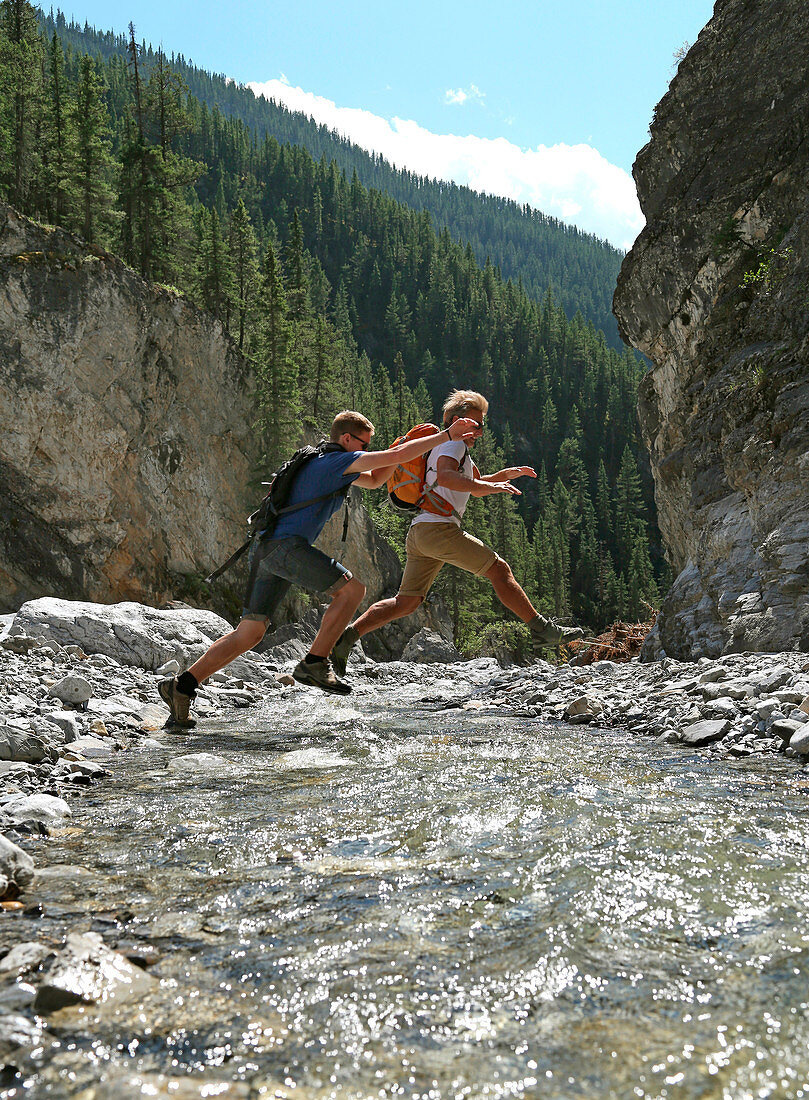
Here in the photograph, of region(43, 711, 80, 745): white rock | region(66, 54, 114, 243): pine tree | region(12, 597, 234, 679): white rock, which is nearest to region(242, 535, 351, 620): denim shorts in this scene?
region(43, 711, 80, 745): white rock

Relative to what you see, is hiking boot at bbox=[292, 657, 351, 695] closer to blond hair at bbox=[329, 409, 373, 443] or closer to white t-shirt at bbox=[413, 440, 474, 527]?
white t-shirt at bbox=[413, 440, 474, 527]

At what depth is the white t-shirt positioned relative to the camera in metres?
6.97

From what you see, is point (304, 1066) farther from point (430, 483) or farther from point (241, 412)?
point (241, 412)

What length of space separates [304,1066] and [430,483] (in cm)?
593

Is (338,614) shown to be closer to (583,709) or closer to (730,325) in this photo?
(583,709)

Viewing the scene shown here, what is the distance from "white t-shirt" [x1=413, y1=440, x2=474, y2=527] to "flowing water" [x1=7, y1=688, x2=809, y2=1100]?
3310mm

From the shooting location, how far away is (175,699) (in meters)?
6.71

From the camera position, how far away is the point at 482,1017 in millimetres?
1779

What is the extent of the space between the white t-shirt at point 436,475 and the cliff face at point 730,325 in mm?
4433

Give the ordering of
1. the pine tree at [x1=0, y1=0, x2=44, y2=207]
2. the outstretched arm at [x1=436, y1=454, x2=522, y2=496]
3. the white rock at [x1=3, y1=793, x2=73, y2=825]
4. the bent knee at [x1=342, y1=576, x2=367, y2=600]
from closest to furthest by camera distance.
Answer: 1. the white rock at [x1=3, y1=793, x2=73, y2=825]
2. the bent knee at [x1=342, y1=576, x2=367, y2=600]
3. the outstretched arm at [x1=436, y1=454, x2=522, y2=496]
4. the pine tree at [x1=0, y1=0, x2=44, y2=207]

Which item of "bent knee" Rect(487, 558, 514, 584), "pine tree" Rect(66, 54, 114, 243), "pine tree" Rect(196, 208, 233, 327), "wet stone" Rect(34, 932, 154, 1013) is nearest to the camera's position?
"wet stone" Rect(34, 932, 154, 1013)

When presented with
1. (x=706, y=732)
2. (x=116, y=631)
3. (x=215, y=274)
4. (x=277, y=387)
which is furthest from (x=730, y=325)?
(x=215, y=274)

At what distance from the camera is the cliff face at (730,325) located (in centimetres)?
973

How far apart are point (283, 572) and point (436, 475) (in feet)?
6.10
